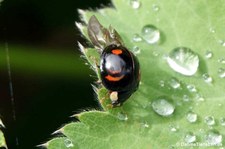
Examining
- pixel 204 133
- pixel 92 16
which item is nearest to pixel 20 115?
pixel 92 16

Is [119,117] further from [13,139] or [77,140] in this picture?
[13,139]

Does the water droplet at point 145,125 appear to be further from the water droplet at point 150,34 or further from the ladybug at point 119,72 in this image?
the water droplet at point 150,34

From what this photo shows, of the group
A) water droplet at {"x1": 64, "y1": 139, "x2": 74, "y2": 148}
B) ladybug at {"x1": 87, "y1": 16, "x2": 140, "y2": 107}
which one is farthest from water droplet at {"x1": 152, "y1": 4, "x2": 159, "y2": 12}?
water droplet at {"x1": 64, "y1": 139, "x2": 74, "y2": 148}

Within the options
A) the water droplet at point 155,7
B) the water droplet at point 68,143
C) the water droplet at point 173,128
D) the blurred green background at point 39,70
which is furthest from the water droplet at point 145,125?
the blurred green background at point 39,70

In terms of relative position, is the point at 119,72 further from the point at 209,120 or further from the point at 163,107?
the point at 209,120

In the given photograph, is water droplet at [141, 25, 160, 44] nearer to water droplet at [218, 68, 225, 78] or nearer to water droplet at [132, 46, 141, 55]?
water droplet at [132, 46, 141, 55]
